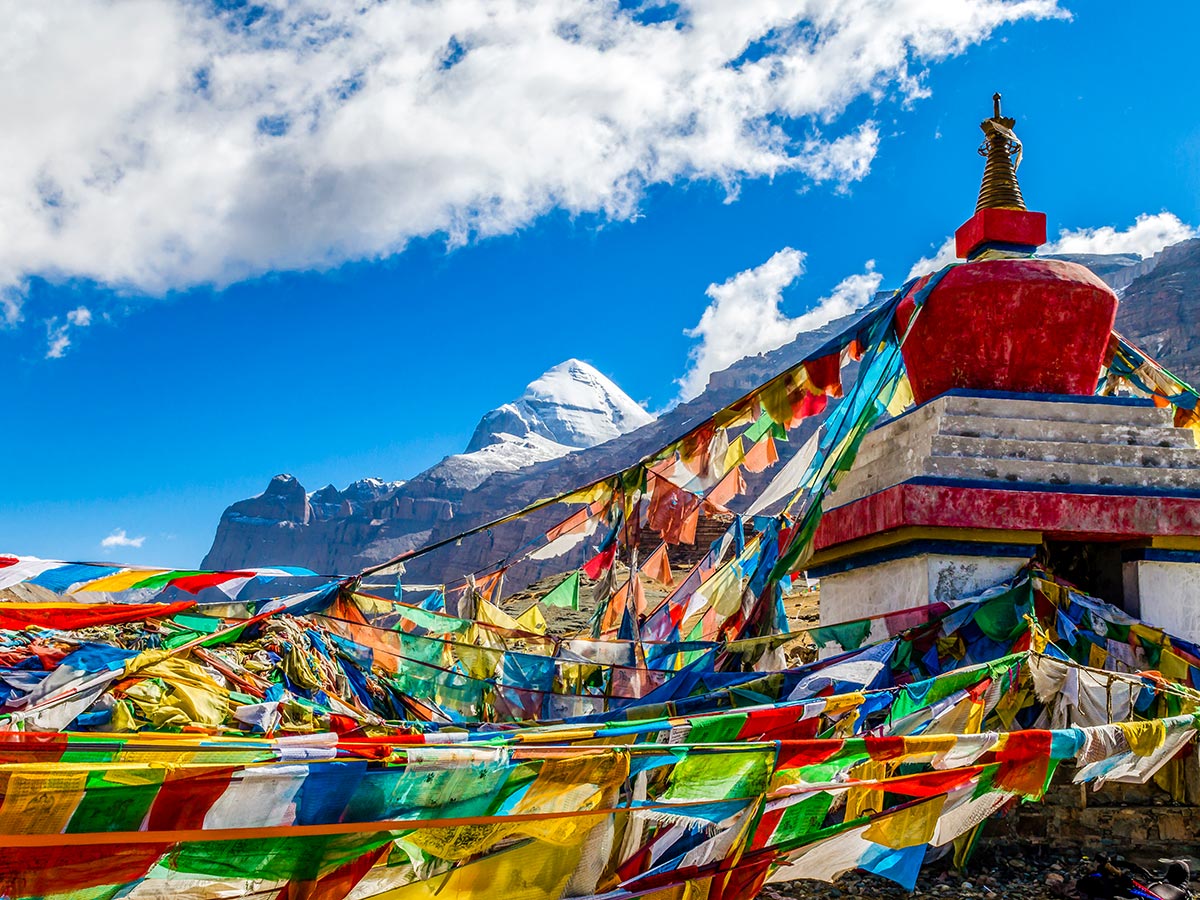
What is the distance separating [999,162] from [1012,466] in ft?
8.83

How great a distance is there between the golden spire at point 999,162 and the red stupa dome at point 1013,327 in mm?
714

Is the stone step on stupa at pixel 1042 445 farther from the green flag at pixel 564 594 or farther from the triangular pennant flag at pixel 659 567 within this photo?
the green flag at pixel 564 594

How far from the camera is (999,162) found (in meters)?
7.64

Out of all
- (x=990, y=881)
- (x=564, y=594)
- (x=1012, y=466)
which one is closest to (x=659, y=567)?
(x=564, y=594)

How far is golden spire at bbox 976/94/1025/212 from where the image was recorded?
7535mm

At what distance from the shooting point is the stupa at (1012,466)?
5.96 meters

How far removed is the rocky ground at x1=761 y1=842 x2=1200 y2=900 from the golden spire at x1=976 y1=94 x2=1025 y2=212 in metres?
4.48

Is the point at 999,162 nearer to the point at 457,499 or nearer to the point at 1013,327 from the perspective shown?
the point at 1013,327

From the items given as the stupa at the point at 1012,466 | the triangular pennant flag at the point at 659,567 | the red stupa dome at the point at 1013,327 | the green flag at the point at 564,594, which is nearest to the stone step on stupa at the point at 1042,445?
the stupa at the point at 1012,466

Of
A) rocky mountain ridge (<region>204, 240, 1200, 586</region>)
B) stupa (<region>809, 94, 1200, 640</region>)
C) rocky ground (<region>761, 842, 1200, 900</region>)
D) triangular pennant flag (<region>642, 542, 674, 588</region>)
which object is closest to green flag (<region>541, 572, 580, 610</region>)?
triangular pennant flag (<region>642, 542, 674, 588</region>)

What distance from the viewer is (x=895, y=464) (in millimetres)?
6559

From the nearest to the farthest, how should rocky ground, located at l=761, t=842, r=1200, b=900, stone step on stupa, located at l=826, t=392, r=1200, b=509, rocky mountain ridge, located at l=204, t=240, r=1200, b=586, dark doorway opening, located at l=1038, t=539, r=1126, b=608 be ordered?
rocky ground, located at l=761, t=842, r=1200, b=900 < stone step on stupa, located at l=826, t=392, r=1200, b=509 < dark doorway opening, located at l=1038, t=539, r=1126, b=608 < rocky mountain ridge, located at l=204, t=240, r=1200, b=586

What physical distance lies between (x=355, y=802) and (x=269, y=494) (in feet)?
416

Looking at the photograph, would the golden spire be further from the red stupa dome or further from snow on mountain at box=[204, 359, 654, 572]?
snow on mountain at box=[204, 359, 654, 572]
